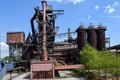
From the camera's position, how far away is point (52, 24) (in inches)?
1972

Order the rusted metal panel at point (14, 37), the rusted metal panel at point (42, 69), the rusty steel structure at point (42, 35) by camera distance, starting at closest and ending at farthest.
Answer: the rusted metal panel at point (42, 69) → the rusty steel structure at point (42, 35) → the rusted metal panel at point (14, 37)

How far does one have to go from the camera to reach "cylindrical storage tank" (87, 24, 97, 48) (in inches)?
1843

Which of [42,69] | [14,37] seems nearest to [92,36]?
[42,69]

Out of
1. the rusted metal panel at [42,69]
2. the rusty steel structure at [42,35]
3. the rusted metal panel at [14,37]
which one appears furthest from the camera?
the rusted metal panel at [14,37]

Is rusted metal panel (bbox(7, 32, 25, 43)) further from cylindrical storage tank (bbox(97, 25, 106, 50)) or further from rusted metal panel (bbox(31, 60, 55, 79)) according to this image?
rusted metal panel (bbox(31, 60, 55, 79))

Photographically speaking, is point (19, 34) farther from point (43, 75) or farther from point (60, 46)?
point (43, 75)

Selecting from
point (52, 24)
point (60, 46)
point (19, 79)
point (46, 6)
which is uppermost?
point (46, 6)

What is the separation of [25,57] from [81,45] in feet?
36.8

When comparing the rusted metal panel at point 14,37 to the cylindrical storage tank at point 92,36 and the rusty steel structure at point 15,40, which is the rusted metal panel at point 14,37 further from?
the cylindrical storage tank at point 92,36

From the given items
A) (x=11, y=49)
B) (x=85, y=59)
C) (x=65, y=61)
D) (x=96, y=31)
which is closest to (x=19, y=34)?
(x=11, y=49)

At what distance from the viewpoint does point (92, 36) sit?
154 feet

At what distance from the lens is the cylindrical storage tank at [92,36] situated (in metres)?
46.8

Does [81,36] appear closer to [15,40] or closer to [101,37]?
[101,37]

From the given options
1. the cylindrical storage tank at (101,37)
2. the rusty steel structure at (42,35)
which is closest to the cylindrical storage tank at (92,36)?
the cylindrical storage tank at (101,37)
